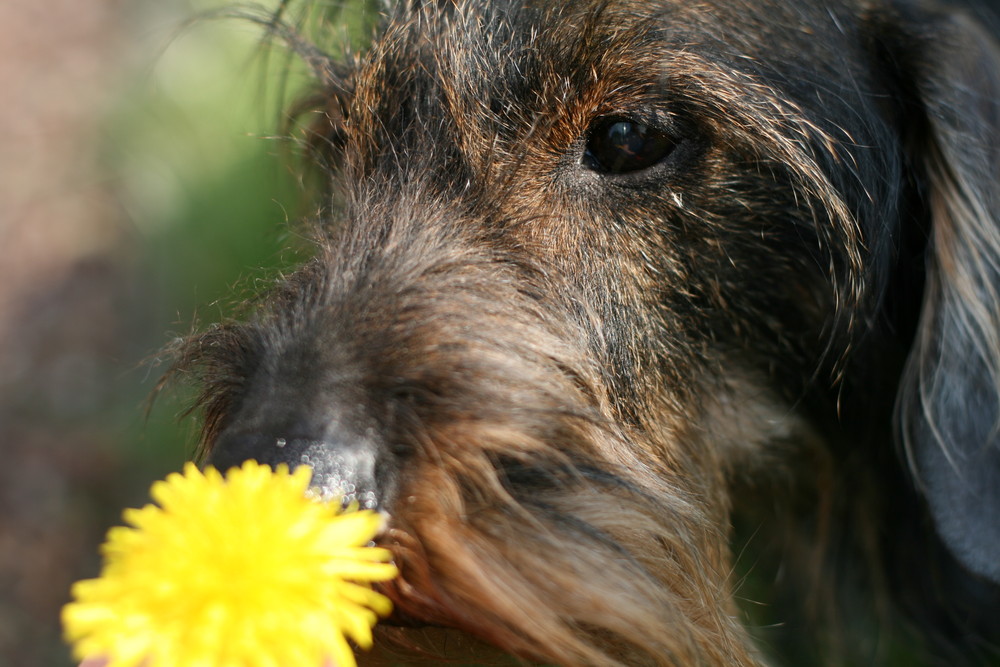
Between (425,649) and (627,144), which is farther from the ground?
(627,144)

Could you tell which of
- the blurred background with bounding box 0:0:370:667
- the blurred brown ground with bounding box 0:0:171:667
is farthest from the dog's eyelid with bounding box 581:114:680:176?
the blurred brown ground with bounding box 0:0:171:667

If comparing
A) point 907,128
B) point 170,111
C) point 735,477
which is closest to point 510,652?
point 735,477

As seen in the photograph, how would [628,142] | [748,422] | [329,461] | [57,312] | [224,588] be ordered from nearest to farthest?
[224,588], [329,461], [628,142], [748,422], [57,312]

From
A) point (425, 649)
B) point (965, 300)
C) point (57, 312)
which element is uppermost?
point (965, 300)

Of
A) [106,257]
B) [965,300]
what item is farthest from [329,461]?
[106,257]

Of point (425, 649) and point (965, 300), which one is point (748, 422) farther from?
point (425, 649)

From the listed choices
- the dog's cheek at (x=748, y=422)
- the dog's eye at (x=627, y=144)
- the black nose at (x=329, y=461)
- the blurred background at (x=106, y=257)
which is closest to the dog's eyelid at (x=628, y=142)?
the dog's eye at (x=627, y=144)

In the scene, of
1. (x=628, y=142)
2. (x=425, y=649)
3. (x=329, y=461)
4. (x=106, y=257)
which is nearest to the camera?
(x=329, y=461)
